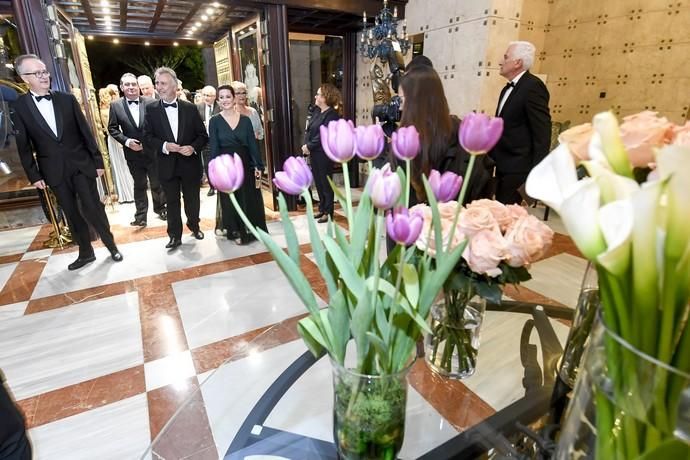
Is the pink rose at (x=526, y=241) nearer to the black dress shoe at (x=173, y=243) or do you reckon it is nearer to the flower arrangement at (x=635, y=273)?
the flower arrangement at (x=635, y=273)

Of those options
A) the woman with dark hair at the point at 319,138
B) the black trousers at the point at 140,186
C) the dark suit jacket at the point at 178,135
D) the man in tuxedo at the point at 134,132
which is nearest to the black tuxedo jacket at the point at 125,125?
the man in tuxedo at the point at 134,132

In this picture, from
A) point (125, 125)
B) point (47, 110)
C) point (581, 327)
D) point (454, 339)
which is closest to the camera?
point (581, 327)

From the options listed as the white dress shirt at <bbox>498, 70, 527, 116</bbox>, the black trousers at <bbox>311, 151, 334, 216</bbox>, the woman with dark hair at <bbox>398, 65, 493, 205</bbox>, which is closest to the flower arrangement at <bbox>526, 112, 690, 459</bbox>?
the woman with dark hair at <bbox>398, 65, 493, 205</bbox>

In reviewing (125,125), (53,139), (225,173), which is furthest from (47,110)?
(225,173)

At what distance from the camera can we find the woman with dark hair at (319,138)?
3926 mm

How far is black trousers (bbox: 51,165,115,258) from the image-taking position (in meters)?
2.97

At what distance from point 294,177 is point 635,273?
1.39 feet

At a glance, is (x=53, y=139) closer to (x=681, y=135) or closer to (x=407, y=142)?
(x=407, y=142)

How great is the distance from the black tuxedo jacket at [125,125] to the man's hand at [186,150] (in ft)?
3.00

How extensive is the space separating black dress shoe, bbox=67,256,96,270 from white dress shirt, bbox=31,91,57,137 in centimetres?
104

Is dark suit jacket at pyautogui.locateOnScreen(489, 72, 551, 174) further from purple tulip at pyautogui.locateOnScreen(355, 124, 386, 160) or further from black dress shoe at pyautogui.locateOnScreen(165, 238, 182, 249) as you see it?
black dress shoe at pyautogui.locateOnScreen(165, 238, 182, 249)

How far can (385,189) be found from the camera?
50 cm

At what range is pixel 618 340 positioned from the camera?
0.36 meters

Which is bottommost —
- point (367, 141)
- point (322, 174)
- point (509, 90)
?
point (322, 174)
